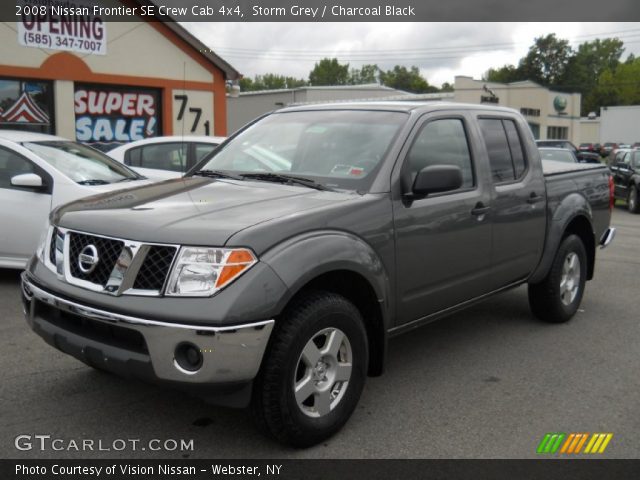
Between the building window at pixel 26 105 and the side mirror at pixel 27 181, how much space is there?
793cm

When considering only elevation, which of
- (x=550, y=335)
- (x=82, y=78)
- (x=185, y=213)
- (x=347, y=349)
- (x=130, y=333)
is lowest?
(x=550, y=335)

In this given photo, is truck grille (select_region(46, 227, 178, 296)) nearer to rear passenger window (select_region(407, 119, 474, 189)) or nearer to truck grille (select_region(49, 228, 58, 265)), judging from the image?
truck grille (select_region(49, 228, 58, 265))

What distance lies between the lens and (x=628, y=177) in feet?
56.6

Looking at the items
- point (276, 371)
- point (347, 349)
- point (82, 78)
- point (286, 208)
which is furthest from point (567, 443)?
point (82, 78)

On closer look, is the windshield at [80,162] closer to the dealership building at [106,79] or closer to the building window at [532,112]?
the dealership building at [106,79]

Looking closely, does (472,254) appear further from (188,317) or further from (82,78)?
(82,78)

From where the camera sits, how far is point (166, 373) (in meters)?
3.00

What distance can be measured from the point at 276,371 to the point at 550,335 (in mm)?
3326

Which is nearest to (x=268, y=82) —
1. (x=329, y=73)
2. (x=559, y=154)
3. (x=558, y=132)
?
(x=329, y=73)

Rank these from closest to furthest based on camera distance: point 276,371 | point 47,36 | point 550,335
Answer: point 276,371 < point 550,335 < point 47,36

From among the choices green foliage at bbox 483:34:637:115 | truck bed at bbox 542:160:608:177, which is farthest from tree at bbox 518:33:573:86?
truck bed at bbox 542:160:608:177

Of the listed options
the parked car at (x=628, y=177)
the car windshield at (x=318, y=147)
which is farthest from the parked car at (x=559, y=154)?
the car windshield at (x=318, y=147)

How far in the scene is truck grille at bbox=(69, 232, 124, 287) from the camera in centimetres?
323

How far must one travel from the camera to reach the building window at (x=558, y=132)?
54306mm
